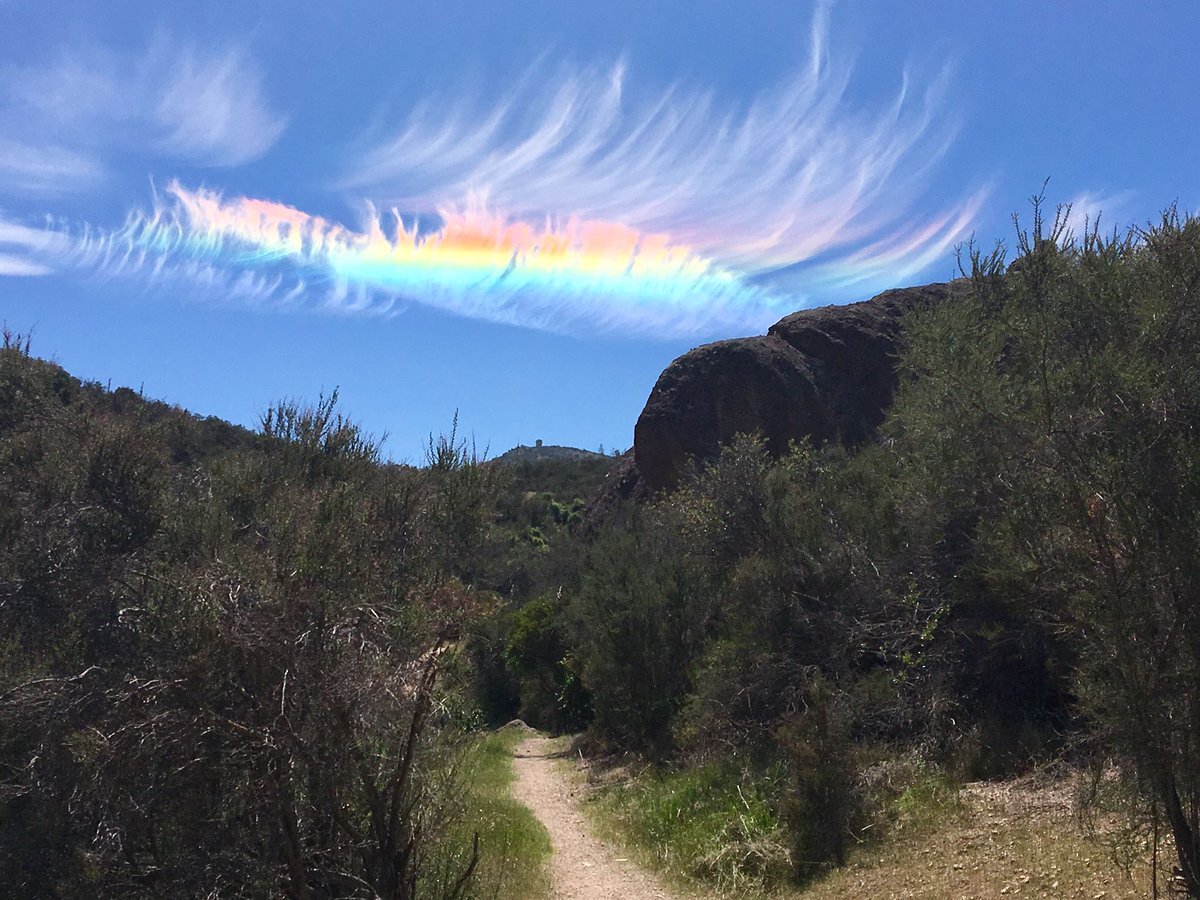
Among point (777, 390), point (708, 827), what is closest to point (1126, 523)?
point (708, 827)

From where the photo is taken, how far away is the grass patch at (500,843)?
868cm

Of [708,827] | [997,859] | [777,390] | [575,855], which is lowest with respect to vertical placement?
[575,855]

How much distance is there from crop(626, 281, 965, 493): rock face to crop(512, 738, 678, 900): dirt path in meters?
15.4

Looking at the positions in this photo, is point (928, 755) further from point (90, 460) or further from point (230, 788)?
point (90, 460)

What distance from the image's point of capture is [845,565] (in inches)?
620

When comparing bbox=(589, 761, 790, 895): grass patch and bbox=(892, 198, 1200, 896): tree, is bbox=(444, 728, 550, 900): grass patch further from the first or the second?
bbox=(892, 198, 1200, 896): tree

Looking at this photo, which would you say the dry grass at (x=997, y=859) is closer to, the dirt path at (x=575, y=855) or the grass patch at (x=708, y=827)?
the grass patch at (x=708, y=827)

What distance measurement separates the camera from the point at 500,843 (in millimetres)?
12016

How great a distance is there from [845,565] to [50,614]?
11920 mm

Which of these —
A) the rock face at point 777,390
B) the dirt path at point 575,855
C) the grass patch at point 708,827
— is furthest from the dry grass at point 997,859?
the rock face at point 777,390

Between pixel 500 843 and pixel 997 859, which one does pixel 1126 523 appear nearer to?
pixel 997 859

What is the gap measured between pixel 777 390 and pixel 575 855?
23937 millimetres

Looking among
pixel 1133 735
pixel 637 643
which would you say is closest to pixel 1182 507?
pixel 1133 735

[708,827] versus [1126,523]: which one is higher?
[1126,523]
